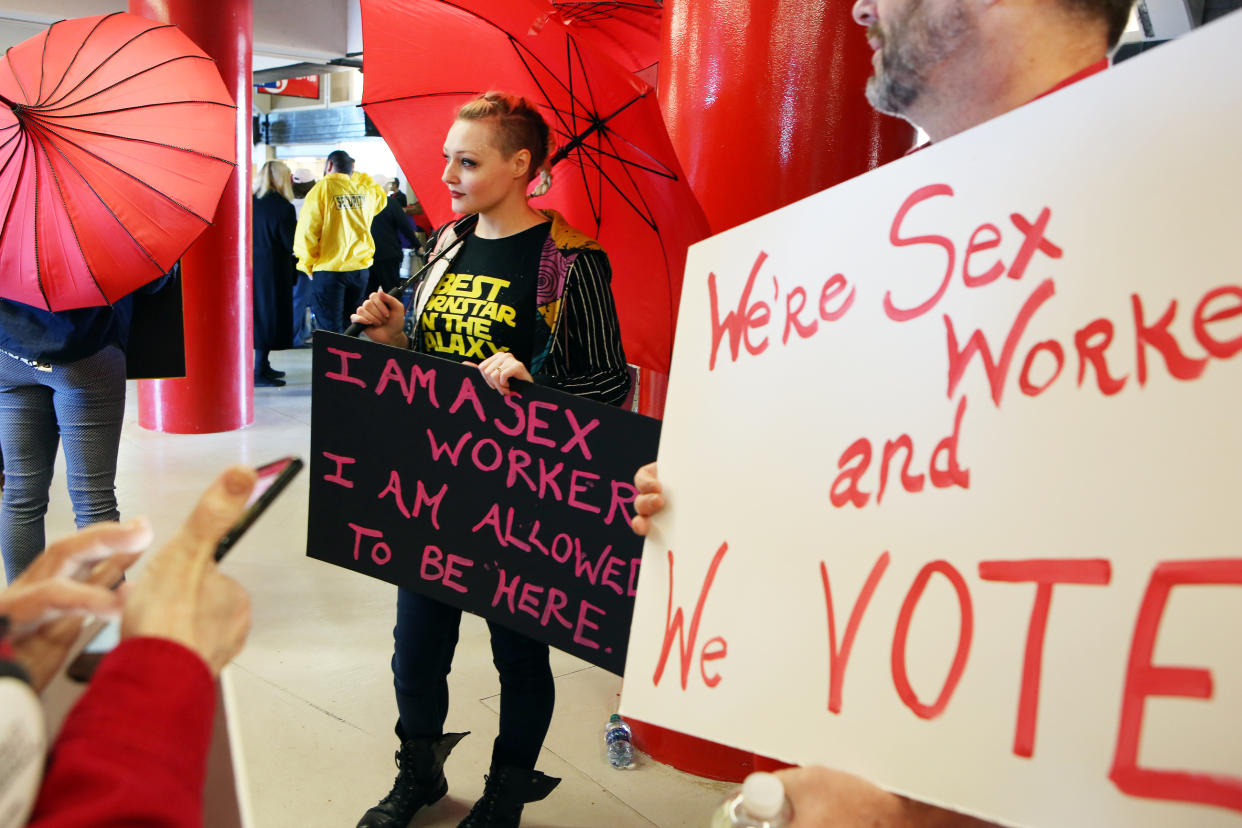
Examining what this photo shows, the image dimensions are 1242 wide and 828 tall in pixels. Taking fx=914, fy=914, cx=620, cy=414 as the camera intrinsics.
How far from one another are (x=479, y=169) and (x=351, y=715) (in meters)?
1.52

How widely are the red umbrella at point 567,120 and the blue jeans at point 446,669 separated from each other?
0.72 meters

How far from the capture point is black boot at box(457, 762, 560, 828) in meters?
1.96

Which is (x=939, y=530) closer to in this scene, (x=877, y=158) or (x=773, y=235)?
(x=773, y=235)

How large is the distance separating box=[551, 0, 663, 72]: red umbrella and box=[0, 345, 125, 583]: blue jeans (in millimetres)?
1580

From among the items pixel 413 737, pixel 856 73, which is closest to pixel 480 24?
pixel 856 73

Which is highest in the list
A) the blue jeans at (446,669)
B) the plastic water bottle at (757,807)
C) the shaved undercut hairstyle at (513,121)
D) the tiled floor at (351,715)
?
the shaved undercut hairstyle at (513,121)

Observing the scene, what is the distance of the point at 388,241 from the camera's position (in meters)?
6.80

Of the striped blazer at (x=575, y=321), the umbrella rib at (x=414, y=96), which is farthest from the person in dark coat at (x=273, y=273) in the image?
the striped blazer at (x=575, y=321)

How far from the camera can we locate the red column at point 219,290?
16.1ft

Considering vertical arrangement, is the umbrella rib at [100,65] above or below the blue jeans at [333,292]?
above

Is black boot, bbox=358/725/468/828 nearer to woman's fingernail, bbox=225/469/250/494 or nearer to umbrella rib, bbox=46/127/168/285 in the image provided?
umbrella rib, bbox=46/127/168/285

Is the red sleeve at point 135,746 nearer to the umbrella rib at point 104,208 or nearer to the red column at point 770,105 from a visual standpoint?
the red column at point 770,105

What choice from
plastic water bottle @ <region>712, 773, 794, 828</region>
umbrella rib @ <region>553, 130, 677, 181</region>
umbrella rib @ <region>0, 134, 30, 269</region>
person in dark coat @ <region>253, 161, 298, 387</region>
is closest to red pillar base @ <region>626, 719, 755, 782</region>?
umbrella rib @ <region>553, 130, 677, 181</region>

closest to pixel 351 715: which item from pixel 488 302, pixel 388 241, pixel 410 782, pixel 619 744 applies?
pixel 410 782
